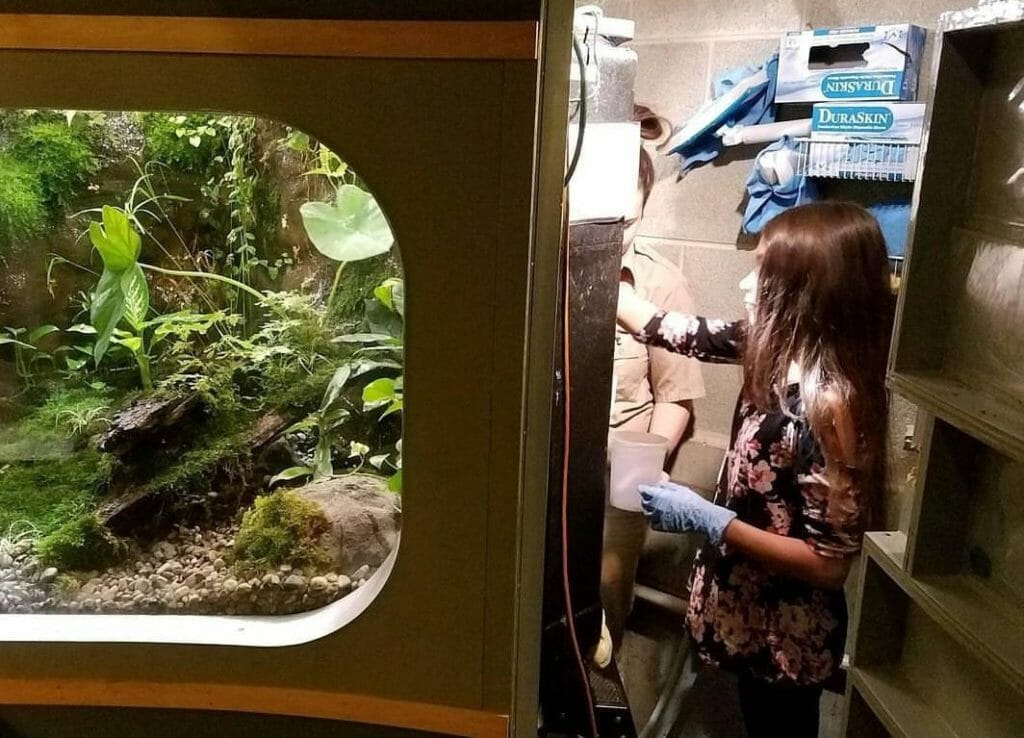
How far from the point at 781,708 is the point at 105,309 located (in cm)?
136

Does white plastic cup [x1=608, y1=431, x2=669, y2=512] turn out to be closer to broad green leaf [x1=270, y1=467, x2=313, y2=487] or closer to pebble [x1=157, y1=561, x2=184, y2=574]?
broad green leaf [x1=270, y1=467, x2=313, y2=487]

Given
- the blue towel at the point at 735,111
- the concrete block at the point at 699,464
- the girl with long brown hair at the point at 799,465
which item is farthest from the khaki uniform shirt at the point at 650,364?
the girl with long brown hair at the point at 799,465

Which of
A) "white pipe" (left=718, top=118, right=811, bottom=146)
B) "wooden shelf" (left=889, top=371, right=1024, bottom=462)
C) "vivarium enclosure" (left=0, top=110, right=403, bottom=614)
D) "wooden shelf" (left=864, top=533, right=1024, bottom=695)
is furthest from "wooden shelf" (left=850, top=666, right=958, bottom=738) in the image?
"white pipe" (left=718, top=118, right=811, bottom=146)

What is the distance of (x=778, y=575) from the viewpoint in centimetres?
155

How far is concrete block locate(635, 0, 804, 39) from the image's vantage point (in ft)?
5.90

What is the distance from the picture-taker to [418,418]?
82 centimetres

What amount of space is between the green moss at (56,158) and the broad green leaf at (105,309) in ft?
Answer: 0.32

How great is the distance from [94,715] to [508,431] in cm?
56

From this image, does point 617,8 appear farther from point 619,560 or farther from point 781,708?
point 781,708

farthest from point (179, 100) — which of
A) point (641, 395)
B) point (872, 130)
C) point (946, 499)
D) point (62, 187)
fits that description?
point (641, 395)

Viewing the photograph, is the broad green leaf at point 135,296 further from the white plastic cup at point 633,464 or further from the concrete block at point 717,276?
the concrete block at point 717,276

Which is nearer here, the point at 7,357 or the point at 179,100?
the point at 179,100

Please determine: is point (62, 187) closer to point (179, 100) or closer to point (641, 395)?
point (179, 100)

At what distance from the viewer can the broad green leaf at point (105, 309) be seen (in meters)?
0.98
